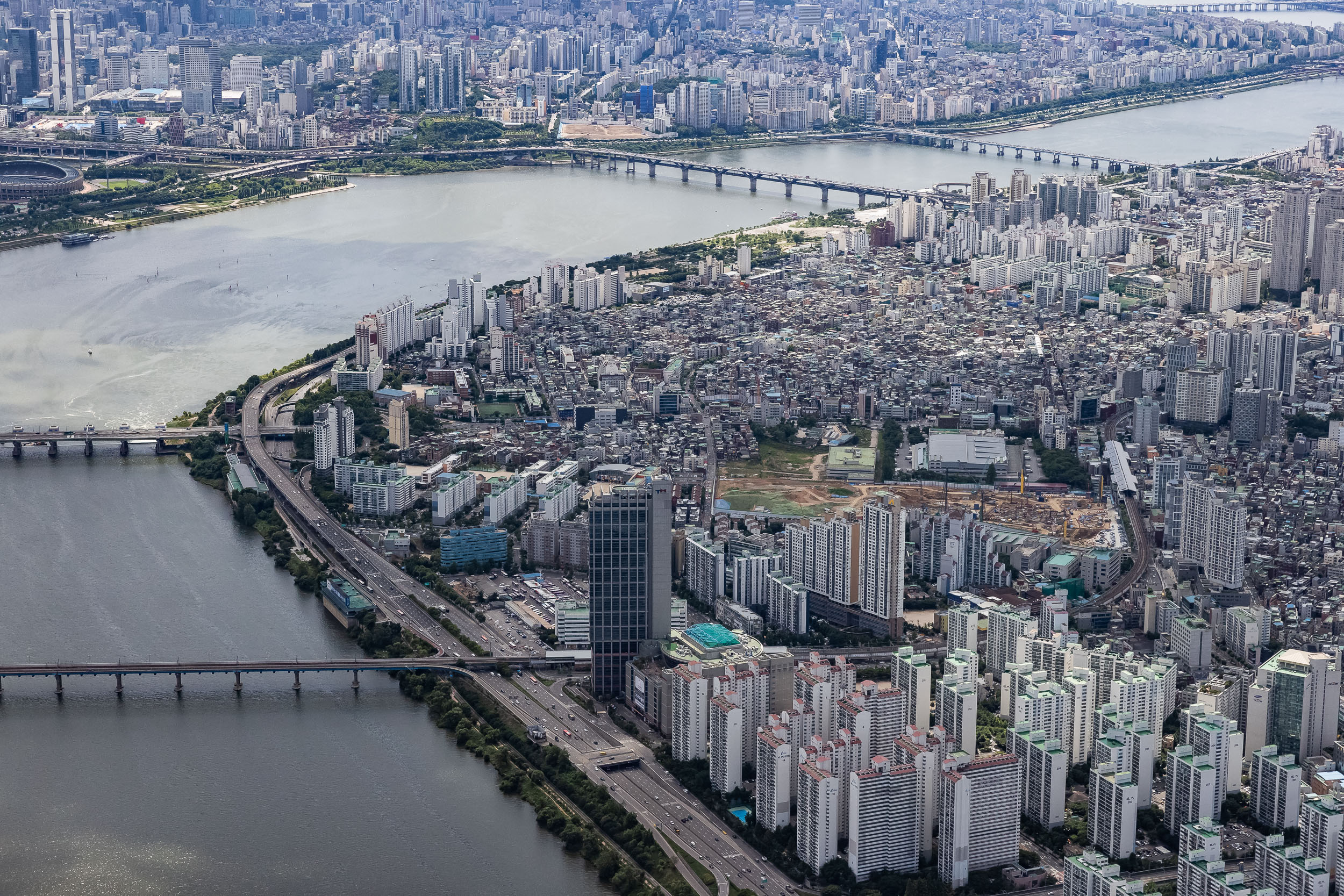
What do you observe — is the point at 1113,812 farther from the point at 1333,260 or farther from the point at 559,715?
the point at 1333,260

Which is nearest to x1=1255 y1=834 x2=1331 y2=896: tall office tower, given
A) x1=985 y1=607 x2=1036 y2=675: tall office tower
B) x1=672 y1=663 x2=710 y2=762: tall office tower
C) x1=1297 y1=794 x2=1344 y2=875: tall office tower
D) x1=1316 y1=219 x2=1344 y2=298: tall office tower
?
x1=1297 y1=794 x2=1344 y2=875: tall office tower

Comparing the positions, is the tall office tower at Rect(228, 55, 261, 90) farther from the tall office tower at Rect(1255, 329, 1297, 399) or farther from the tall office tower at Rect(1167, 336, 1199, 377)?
the tall office tower at Rect(1255, 329, 1297, 399)

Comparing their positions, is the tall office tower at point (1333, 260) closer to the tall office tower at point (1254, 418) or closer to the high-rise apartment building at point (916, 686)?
the tall office tower at point (1254, 418)

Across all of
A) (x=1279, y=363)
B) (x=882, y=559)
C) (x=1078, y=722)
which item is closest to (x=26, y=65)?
(x=1279, y=363)

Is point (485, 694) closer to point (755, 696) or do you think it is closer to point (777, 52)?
point (755, 696)

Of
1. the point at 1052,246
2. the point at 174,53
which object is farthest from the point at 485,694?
the point at 174,53

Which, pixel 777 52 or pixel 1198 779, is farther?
pixel 777 52

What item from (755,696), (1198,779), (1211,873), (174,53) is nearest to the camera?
(1211,873)
